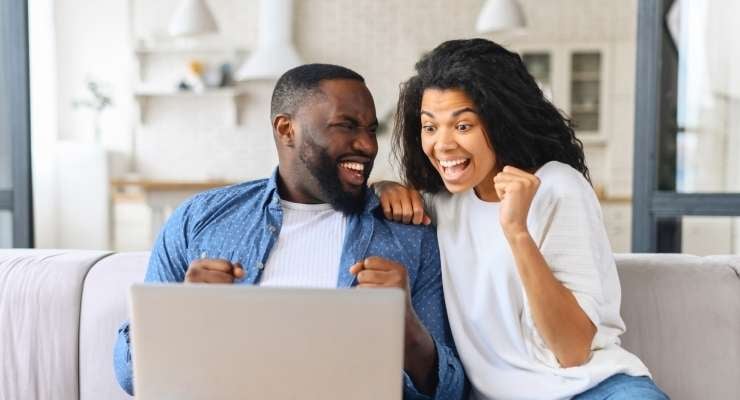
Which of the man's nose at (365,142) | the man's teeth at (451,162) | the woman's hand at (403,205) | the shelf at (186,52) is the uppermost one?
the shelf at (186,52)

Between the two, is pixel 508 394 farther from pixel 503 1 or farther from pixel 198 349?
pixel 503 1

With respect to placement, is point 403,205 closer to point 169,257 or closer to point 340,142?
point 340,142

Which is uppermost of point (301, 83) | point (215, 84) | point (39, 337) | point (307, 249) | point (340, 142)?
point (215, 84)

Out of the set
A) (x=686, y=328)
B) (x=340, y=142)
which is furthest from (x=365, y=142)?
(x=686, y=328)

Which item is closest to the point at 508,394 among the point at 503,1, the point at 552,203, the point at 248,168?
the point at 552,203

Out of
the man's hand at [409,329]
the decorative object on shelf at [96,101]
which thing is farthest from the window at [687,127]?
the decorative object on shelf at [96,101]

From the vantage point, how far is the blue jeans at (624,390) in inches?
58.5

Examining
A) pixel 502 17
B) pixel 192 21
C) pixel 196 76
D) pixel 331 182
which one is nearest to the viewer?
pixel 331 182

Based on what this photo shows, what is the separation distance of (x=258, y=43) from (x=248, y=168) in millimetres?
1030

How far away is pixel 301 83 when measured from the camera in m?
1.90

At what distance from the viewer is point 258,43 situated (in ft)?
22.5

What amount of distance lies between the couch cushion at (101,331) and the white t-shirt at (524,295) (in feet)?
2.46

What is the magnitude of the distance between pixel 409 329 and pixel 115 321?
0.73m

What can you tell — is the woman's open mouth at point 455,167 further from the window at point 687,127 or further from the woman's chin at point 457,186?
the window at point 687,127
